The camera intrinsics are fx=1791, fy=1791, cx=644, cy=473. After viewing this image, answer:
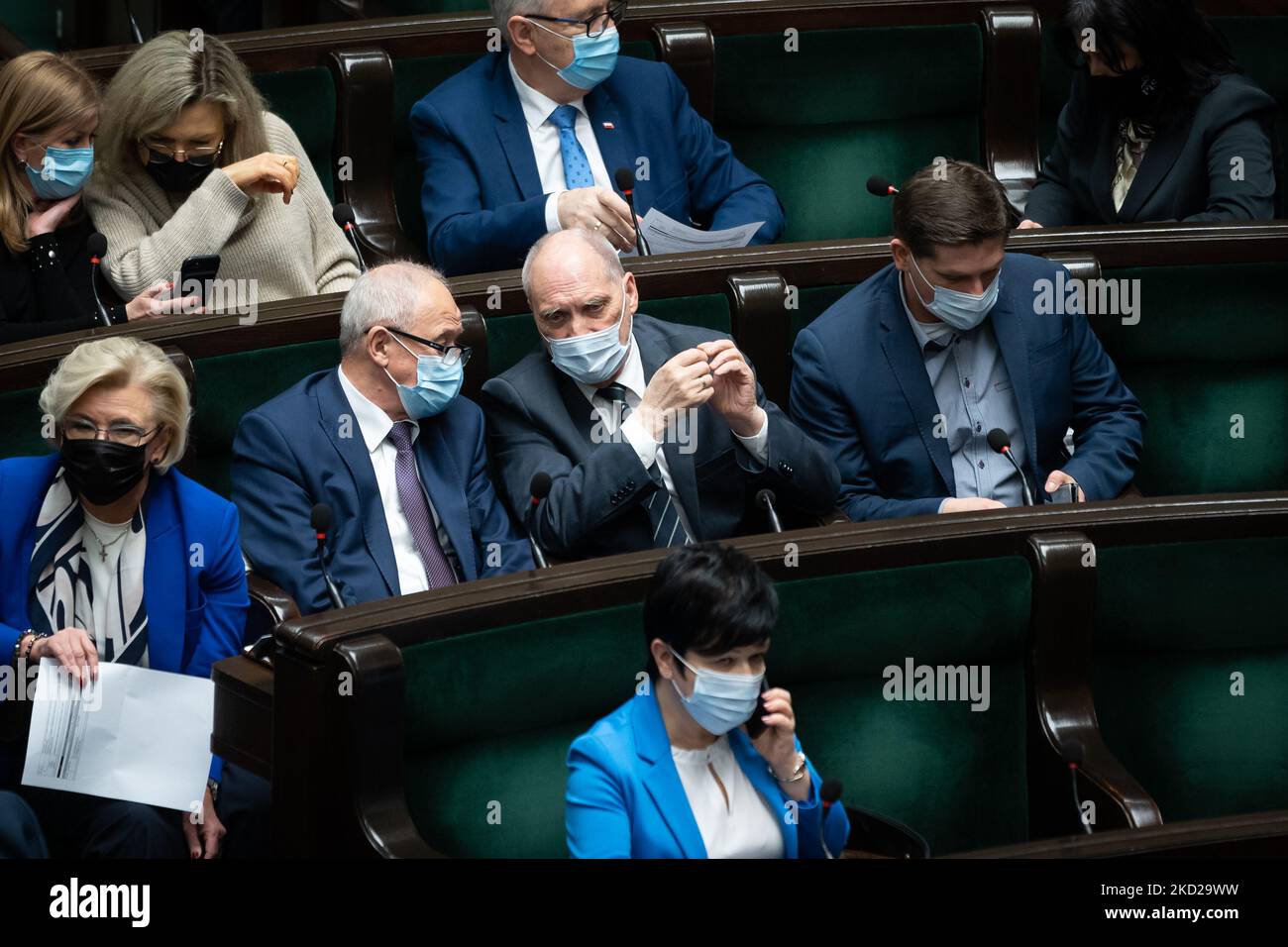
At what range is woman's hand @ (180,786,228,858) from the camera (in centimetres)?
156

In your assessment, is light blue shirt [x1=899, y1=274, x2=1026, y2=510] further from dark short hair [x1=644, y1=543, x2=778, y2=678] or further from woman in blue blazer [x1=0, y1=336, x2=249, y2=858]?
woman in blue blazer [x1=0, y1=336, x2=249, y2=858]

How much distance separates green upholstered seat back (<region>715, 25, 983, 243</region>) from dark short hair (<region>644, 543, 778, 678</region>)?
126cm

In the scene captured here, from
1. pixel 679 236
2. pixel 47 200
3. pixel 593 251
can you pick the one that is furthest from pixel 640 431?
pixel 47 200

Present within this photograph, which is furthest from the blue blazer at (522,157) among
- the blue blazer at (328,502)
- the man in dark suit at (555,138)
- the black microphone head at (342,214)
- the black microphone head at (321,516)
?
the black microphone head at (321,516)

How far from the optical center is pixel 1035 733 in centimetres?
157

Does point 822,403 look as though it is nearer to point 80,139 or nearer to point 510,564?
point 510,564

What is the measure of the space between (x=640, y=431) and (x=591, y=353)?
0.12 metres

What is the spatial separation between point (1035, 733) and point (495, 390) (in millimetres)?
633

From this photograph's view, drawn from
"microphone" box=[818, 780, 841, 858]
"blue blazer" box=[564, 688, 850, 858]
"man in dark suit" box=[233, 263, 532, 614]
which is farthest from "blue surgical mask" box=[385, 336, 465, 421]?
"microphone" box=[818, 780, 841, 858]

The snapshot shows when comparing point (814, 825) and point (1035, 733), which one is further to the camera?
point (1035, 733)

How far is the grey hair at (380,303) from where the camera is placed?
1788mm

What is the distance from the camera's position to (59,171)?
6.39ft
